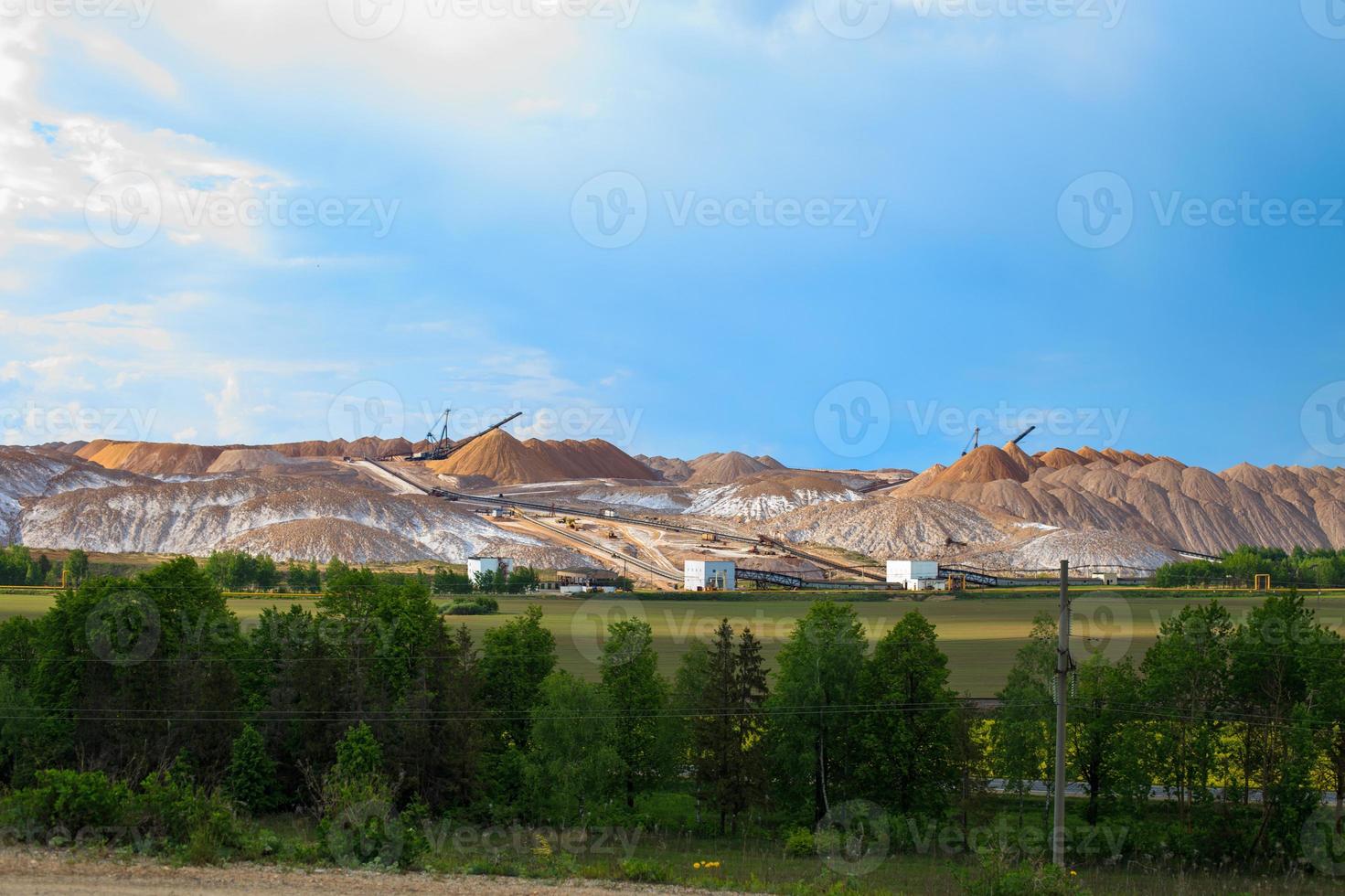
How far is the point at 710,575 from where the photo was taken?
4636 inches

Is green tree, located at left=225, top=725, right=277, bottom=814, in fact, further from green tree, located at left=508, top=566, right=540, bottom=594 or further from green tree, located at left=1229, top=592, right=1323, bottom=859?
green tree, located at left=508, top=566, right=540, bottom=594

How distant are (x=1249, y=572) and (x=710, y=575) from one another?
6650cm

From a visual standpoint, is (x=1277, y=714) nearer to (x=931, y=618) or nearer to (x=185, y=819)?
(x=185, y=819)

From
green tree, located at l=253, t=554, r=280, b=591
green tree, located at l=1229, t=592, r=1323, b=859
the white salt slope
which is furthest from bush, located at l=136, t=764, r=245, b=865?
the white salt slope

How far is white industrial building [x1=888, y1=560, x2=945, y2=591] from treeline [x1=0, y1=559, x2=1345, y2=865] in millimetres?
81623

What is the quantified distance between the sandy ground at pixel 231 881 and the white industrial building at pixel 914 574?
107m

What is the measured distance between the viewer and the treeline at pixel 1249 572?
129 meters

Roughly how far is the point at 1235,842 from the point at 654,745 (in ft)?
58.9

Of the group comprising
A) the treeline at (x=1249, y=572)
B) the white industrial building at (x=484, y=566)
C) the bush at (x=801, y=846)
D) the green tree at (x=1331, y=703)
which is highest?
the treeline at (x=1249, y=572)

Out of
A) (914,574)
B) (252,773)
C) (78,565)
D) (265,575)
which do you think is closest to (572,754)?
(252,773)

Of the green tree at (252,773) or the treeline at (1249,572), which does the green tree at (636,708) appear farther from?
the treeline at (1249,572)

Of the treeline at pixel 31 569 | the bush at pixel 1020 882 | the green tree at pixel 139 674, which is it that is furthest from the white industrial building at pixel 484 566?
the bush at pixel 1020 882

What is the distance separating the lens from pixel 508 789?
119 feet

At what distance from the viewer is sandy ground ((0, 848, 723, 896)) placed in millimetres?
16219
